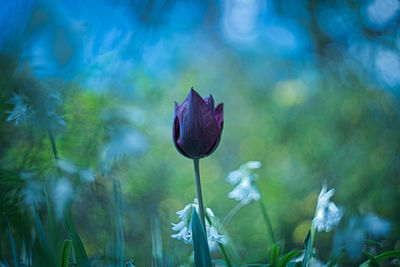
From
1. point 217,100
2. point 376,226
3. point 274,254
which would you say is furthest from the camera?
point 217,100

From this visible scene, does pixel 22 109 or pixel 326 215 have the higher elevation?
pixel 22 109

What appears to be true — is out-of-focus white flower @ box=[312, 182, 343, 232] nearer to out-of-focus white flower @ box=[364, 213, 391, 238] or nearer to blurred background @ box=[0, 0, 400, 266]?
blurred background @ box=[0, 0, 400, 266]

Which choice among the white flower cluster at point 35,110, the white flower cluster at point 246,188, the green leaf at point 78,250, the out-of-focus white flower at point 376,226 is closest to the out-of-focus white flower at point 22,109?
the white flower cluster at point 35,110

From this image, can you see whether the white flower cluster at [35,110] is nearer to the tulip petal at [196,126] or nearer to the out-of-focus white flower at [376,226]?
the tulip petal at [196,126]

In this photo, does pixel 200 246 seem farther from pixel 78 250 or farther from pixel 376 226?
pixel 376 226

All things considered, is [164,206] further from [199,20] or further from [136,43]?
[199,20]

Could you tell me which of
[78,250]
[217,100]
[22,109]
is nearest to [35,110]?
[22,109]
